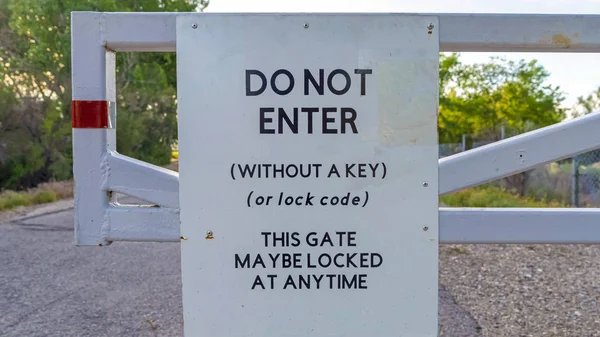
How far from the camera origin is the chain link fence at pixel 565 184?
10.6 meters

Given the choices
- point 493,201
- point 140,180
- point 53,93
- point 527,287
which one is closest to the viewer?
point 140,180

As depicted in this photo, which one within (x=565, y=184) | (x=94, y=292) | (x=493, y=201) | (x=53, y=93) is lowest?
(x=94, y=292)

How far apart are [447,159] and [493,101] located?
30065mm

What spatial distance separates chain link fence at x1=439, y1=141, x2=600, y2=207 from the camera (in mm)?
10617

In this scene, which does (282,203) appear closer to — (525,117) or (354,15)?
(354,15)

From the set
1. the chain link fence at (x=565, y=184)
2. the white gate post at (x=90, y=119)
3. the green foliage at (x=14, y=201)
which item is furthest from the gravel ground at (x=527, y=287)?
the green foliage at (x=14, y=201)

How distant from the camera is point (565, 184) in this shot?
40.3 ft

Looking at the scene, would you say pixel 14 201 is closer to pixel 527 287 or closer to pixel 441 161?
pixel 527 287

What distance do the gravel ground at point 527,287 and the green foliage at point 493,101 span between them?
14823 mm

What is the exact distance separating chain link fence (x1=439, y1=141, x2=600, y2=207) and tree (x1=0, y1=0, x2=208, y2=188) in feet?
48.3

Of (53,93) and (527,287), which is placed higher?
(53,93)

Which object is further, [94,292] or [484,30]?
[94,292]

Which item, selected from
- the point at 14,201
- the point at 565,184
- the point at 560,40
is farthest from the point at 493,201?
the point at 14,201

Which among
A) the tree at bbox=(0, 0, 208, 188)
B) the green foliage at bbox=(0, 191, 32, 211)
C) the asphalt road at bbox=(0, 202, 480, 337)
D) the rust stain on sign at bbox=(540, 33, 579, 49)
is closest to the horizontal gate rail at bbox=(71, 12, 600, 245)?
the rust stain on sign at bbox=(540, 33, 579, 49)
